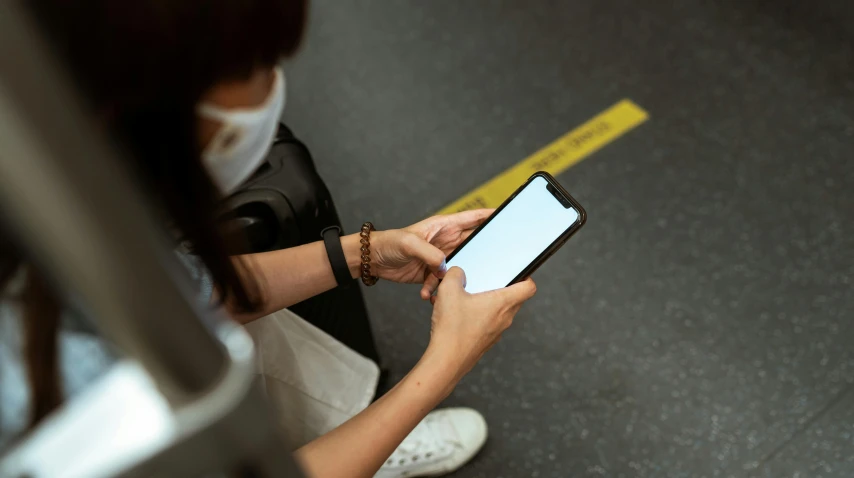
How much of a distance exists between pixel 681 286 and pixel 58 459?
132 cm

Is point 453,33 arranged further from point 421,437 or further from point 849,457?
point 849,457

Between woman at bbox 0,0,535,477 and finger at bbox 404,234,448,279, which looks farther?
finger at bbox 404,234,448,279

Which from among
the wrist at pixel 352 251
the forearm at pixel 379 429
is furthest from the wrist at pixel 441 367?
the wrist at pixel 352 251

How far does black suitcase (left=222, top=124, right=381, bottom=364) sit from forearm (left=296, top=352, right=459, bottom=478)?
261 millimetres

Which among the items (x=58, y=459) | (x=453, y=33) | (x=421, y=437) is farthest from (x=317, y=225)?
(x=453, y=33)

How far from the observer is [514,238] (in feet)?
3.23

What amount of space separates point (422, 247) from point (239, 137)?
397 millimetres

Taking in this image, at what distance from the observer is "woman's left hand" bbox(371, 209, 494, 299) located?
0.97 m

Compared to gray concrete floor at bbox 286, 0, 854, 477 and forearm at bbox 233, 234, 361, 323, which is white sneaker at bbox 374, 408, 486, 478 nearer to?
gray concrete floor at bbox 286, 0, 854, 477

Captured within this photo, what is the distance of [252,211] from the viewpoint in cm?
95

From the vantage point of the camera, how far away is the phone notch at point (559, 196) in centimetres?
96

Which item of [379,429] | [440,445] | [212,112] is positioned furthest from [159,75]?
[440,445]

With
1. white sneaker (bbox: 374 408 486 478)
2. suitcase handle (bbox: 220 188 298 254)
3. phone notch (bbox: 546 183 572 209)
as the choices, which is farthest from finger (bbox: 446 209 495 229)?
white sneaker (bbox: 374 408 486 478)

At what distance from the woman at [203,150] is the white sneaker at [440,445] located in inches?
16.1
